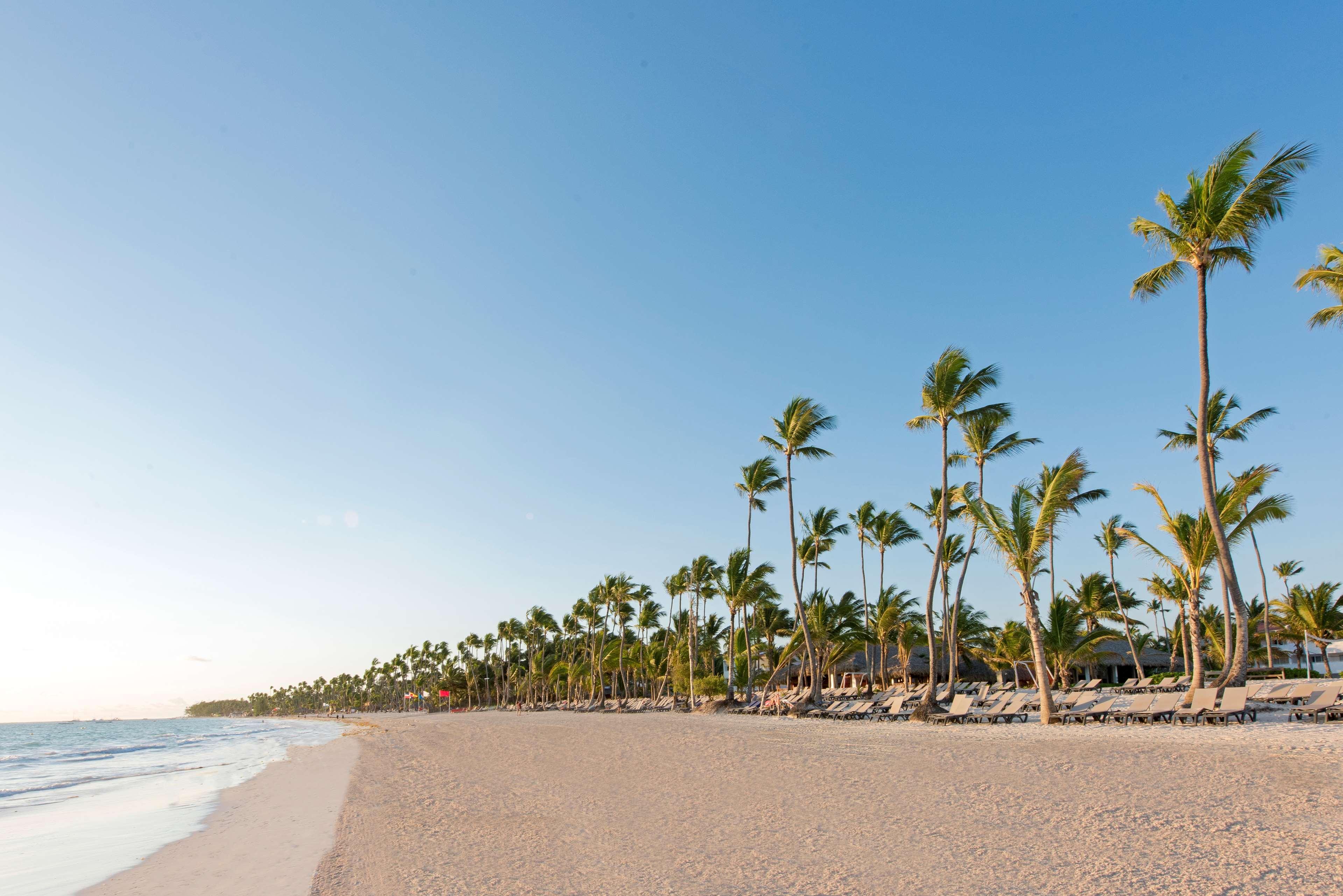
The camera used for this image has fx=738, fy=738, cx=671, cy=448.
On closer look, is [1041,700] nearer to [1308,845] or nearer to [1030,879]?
[1308,845]

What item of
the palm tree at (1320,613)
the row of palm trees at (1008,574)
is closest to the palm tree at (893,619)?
the row of palm trees at (1008,574)

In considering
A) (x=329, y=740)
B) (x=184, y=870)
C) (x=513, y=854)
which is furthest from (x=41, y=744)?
(x=513, y=854)

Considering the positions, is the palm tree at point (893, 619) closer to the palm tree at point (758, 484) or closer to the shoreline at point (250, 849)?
the palm tree at point (758, 484)

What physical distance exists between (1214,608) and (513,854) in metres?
51.5

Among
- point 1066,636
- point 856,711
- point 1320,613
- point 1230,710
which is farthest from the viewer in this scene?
point 1320,613

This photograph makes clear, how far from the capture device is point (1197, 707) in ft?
52.3

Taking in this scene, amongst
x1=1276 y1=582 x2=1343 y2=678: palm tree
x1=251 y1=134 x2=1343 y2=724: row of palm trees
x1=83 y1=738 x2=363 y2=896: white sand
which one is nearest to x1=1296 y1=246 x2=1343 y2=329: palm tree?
x1=251 y1=134 x2=1343 y2=724: row of palm trees

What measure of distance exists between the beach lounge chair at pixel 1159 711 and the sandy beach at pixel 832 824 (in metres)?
1.39

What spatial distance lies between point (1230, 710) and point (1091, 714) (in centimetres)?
363

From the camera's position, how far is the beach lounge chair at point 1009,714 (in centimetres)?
1995

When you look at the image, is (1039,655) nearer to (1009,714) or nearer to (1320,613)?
(1009,714)

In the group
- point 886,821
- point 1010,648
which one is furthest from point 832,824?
point 1010,648

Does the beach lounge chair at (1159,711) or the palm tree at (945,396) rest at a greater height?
the palm tree at (945,396)

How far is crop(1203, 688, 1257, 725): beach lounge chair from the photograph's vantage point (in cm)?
1512
